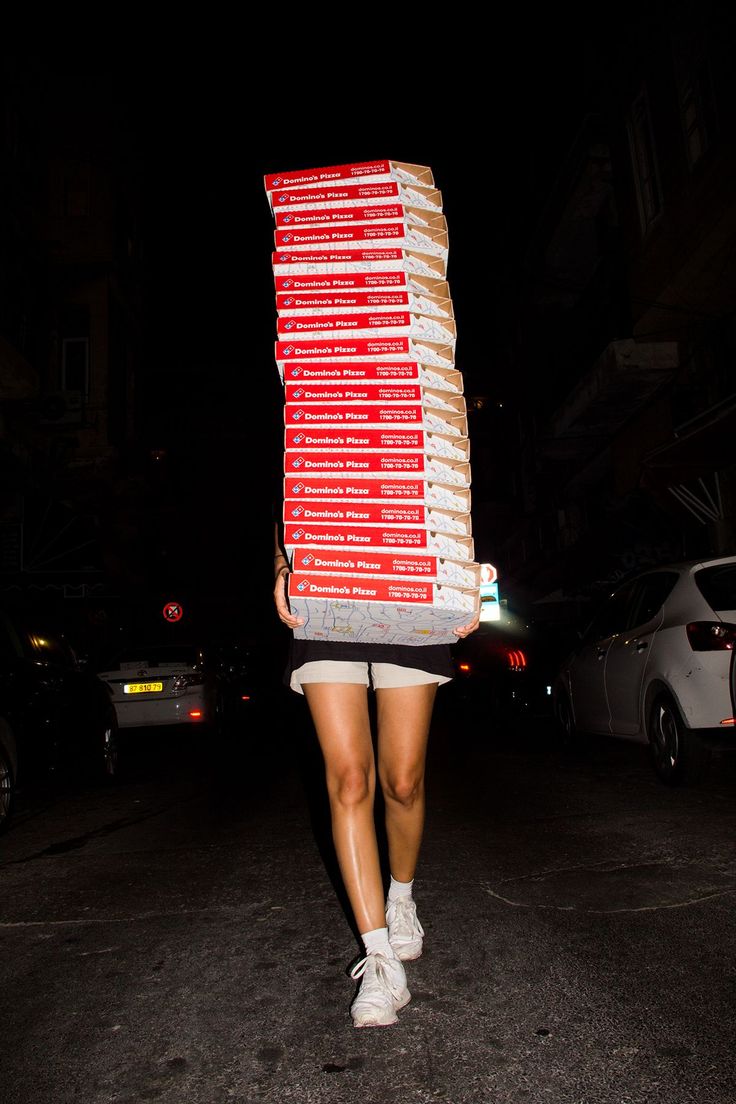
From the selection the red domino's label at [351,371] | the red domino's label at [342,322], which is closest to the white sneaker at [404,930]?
the red domino's label at [351,371]

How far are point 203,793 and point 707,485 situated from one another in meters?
9.90

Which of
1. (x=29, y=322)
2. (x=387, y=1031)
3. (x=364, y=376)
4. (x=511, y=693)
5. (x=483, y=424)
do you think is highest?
(x=483, y=424)

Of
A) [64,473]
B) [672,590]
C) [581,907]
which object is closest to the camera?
[581,907]

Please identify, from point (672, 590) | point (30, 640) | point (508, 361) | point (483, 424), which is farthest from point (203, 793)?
point (483, 424)

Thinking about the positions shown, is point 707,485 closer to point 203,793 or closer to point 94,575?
point 203,793

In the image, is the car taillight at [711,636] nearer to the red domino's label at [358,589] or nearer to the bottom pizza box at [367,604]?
the bottom pizza box at [367,604]

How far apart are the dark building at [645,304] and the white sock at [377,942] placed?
8730 mm

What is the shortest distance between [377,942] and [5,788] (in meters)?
4.32

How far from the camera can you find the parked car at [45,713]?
6.27 meters

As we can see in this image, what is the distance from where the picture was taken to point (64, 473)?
73.7ft

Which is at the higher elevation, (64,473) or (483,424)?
(483,424)

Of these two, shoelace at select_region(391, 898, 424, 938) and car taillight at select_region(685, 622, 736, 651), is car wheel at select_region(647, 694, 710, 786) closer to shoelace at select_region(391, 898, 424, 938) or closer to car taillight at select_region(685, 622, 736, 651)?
car taillight at select_region(685, 622, 736, 651)

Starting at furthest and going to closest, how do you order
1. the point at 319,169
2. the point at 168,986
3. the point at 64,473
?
the point at 64,473, the point at 319,169, the point at 168,986

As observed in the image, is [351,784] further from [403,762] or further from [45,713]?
[45,713]
